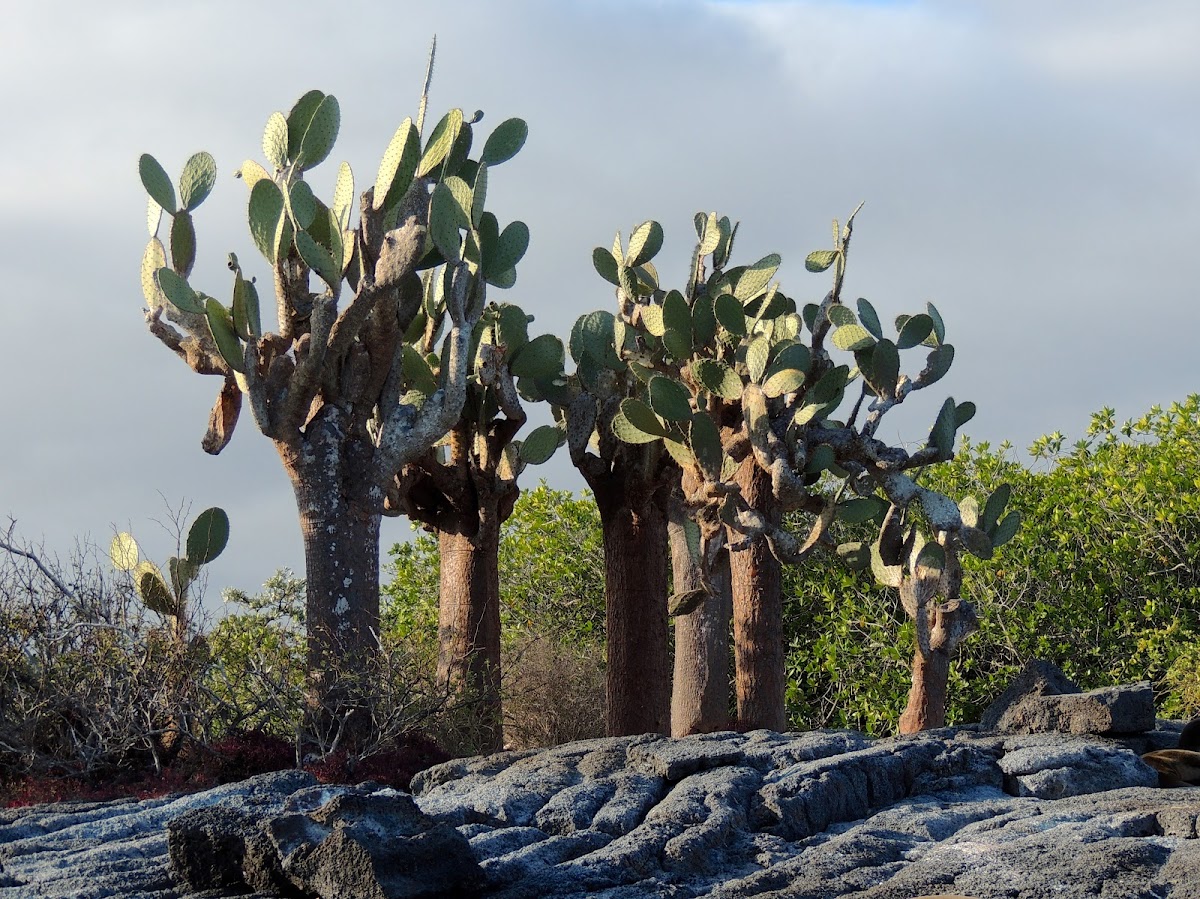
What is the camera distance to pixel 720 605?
12.1m

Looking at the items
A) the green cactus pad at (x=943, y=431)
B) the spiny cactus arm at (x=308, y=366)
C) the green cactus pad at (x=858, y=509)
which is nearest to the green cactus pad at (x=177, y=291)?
the spiny cactus arm at (x=308, y=366)

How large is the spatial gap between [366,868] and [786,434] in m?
6.07

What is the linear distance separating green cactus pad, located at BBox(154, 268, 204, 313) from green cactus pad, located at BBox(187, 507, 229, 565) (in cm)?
182

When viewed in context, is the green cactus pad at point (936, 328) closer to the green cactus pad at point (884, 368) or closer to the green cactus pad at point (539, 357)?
the green cactus pad at point (884, 368)

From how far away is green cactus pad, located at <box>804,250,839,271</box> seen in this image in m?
11.3

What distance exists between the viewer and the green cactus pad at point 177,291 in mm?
10328

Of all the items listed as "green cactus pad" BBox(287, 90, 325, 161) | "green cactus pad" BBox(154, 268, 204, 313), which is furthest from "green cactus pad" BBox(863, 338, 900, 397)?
"green cactus pad" BBox(154, 268, 204, 313)

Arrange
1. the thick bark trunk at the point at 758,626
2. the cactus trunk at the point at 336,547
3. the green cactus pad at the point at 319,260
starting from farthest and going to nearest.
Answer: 1. the thick bark trunk at the point at 758,626
2. the cactus trunk at the point at 336,547
3. the green cactus pad at the point at 319,260

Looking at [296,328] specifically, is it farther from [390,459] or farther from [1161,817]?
[1161,817]

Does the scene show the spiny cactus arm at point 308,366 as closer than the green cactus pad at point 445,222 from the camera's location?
No

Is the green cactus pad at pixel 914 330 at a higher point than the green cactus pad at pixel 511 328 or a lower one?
lower

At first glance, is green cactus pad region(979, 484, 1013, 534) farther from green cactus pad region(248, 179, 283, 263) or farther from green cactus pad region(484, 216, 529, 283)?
green cactus pad region(248, 179, 283, 263)

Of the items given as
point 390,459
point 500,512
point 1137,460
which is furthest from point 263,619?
point 1137,460

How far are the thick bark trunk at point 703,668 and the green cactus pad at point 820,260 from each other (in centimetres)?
258
